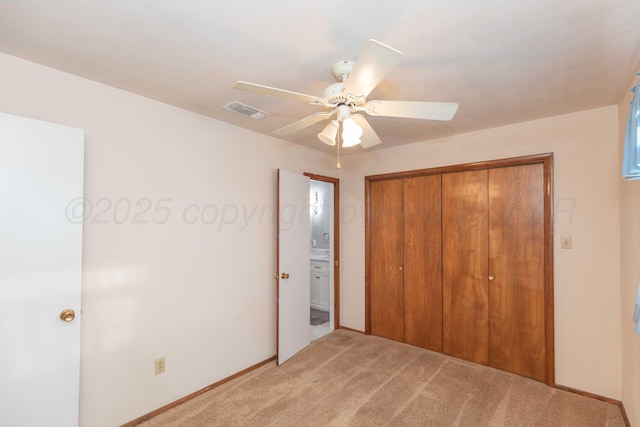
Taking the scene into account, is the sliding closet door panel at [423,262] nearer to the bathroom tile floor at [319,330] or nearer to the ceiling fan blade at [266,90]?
the bathroom tile floor at [319,330]

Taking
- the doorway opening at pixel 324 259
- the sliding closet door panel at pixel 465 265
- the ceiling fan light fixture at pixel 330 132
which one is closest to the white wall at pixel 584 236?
the sliding closet door panel at pixel 465 265

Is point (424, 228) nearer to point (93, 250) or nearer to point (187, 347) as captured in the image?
point (187, 347)

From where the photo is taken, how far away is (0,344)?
1.59 m

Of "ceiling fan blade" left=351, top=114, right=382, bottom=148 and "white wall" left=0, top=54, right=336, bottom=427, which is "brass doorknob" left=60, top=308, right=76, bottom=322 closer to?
"white wall" left=0, top=54, right=336, bottom=427

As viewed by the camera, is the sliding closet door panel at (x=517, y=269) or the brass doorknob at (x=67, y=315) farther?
the sliding closet door panel at (x=517, y=269)

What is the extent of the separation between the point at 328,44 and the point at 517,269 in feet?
8.77

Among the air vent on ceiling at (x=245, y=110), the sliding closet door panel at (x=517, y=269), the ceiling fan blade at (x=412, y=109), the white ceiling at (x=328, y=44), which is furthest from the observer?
the sliding closet door panel at (x=517, y=269)

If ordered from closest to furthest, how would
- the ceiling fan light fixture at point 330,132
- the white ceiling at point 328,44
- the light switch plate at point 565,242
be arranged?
the white ceiling at point 328,44 → the ceiling fan light fixture at point 330,132 → the light switch plate at point 565,242

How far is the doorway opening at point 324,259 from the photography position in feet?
13.5

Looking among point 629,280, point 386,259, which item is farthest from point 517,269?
point 386,259

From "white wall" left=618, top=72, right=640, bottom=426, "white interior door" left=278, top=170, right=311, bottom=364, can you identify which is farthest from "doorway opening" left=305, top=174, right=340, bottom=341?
"white wall" left=618, top=72, right=640, bottom=426

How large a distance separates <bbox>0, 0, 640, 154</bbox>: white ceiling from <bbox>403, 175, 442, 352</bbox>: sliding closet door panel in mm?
1344

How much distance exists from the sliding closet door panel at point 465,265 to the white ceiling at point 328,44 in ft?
3.55

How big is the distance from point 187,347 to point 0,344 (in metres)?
1.17
